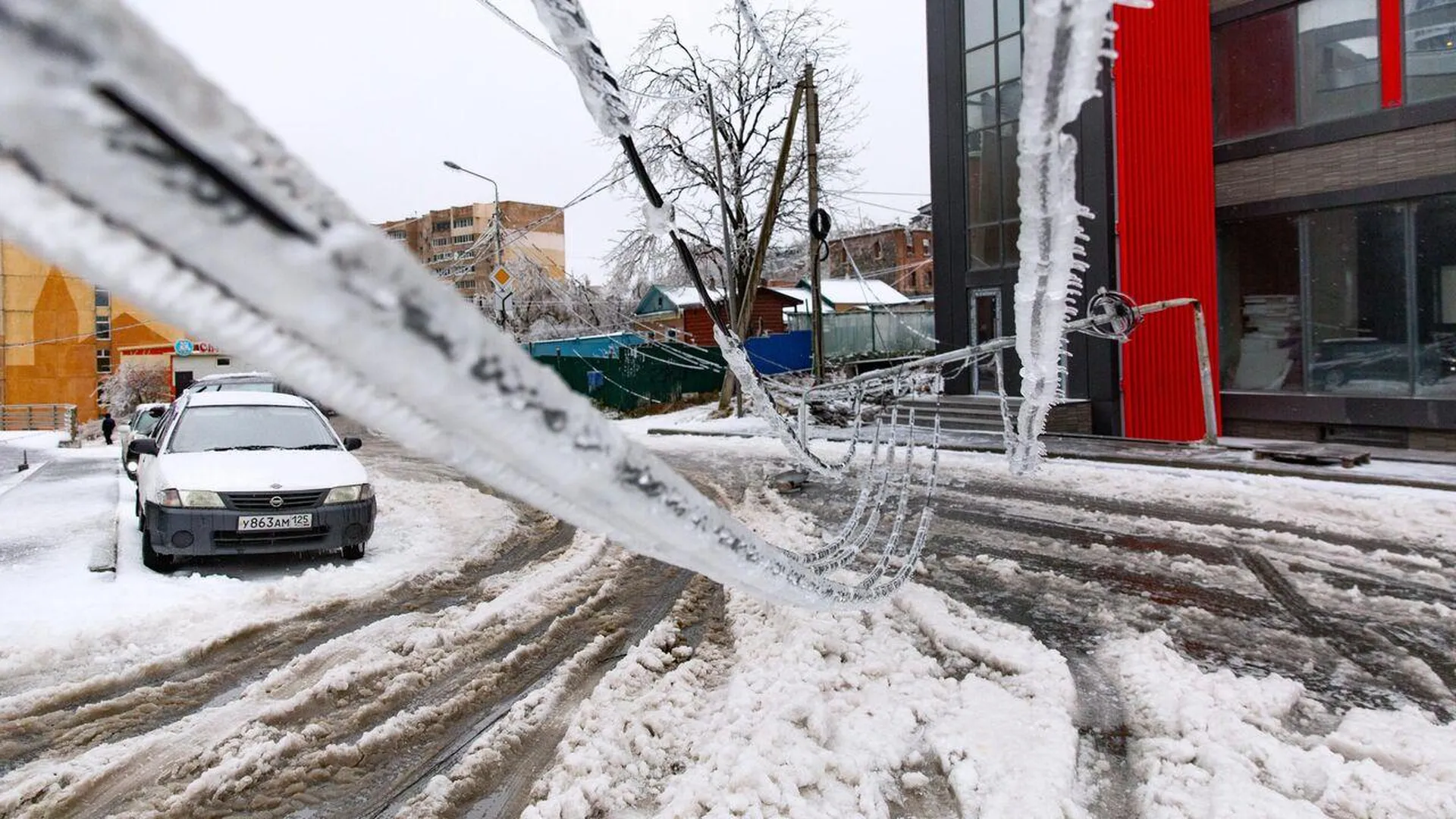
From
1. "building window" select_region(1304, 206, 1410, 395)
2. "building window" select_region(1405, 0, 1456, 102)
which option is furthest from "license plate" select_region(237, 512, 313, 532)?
"building window" select_region(1405, 0, 1456, 102)

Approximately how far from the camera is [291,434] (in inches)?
319

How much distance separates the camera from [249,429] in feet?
26.3

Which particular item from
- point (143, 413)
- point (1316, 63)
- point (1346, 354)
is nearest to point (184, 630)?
point (143, 413)

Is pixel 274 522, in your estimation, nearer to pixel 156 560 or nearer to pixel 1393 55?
pixel 156 560

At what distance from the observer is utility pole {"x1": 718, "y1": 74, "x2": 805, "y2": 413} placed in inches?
606

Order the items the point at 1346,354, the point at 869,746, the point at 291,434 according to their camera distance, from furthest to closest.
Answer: the point at 1346,354 < the point at 291,434 < the point at 869,746

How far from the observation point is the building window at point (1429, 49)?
12.9 m

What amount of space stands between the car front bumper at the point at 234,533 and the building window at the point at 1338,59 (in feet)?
54.8

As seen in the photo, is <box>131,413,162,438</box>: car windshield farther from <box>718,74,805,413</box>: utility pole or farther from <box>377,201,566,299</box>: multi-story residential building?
<box>718,74,805,413</box>: utility pole

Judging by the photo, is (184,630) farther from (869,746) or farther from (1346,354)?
(1346,354)

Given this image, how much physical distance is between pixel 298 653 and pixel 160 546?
2.46 m

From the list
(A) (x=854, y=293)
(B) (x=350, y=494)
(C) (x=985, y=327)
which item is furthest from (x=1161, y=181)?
(A) (x=854, y=293)

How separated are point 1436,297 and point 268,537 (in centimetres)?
1676

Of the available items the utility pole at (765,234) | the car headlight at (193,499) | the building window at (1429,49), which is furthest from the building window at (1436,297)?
the car headlight at (193,499)
